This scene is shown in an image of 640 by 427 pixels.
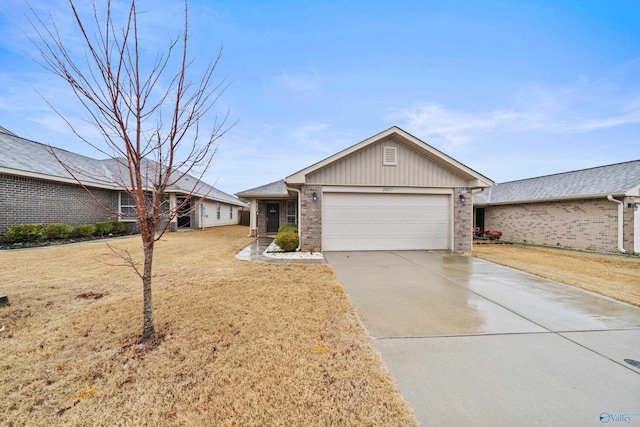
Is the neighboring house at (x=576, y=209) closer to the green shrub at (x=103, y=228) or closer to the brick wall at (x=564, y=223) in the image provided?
the brick wall at (x=564, y=223)

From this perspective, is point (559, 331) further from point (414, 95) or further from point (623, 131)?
point (623, 131)

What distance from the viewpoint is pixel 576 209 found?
37.0 ft

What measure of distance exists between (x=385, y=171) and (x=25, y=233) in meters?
14.2

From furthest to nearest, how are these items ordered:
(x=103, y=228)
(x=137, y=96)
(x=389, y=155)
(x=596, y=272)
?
(x=103, y=228) < (x=389, y=155) < (x=596, y=272) < (x=137, y=96)

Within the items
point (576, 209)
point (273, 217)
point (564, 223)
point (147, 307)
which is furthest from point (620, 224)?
point (273, 217)

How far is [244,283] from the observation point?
529 cm

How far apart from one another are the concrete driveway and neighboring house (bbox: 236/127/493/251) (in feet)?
13.3

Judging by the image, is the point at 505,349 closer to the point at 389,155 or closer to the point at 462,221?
the point at 389,155

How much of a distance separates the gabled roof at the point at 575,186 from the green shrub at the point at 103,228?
2162 centimetres

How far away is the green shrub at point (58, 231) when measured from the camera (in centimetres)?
1050

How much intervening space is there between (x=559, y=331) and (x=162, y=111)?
5944 millimetres

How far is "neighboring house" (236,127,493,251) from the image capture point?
911 cm

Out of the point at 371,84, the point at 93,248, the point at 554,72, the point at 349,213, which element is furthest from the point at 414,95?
the point at 93,248

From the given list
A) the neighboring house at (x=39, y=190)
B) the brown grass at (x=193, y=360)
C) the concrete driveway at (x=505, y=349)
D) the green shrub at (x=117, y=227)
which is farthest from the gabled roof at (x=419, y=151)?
the green shrub at (x=117, y=227)
